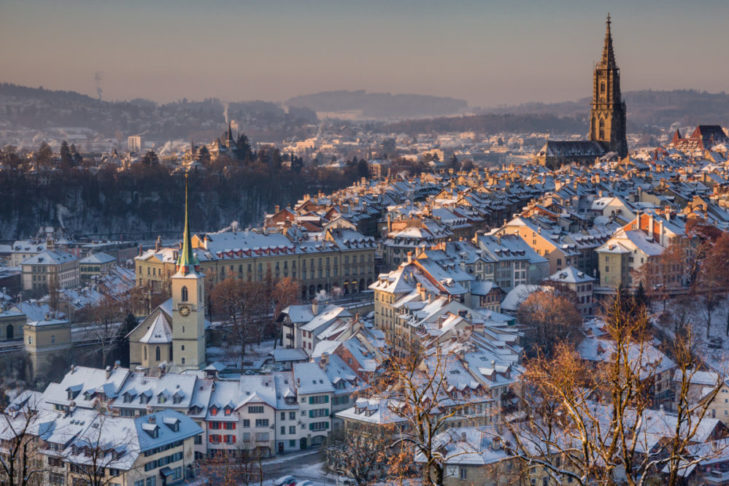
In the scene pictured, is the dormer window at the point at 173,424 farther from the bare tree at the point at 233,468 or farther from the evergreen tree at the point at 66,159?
the evergreen tree at the point at 66,159

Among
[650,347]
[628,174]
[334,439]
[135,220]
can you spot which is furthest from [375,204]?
[334,439]

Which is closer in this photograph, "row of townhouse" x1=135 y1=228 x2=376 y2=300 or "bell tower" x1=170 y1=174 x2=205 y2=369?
"bell tower" x1=170 y1=174 x2=205 y2=369

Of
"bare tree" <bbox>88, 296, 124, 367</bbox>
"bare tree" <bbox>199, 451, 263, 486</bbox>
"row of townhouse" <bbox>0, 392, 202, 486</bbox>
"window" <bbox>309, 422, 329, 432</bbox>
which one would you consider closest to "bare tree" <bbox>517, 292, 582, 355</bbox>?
"window" <bbox>309, 422, 329, 432</bbox>

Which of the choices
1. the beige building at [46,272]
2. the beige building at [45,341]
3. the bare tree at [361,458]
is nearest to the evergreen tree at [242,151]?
the beige building at [46,272]

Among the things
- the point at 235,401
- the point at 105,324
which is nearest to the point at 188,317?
the point at 105,324

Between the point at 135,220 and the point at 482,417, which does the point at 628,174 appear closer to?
the point at 135,220

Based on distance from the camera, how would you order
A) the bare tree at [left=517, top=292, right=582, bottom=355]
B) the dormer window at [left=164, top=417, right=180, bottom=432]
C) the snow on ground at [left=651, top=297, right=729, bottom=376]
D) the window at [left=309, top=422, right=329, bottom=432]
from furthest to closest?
the snow on ground at [left=651, top=297, right=729, bottom=376] → the bare tree at [left=517, top=292, right=582, bottom=355] → the window at [left=309, top=422, right=329, bottom=432] → the dormer window at [left=164, top=417, right=180, bottom=432]

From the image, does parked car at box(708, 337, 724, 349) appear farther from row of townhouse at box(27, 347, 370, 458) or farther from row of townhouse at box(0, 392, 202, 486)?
row of townhouse at box(0, 392, 202, 486)
